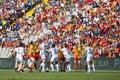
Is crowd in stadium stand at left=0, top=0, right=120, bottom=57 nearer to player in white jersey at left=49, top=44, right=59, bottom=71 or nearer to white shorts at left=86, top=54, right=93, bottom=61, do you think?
player in white jersey at left=49, top=44, right=59, bottom=71

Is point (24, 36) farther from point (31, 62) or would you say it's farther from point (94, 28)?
point (31, 62)

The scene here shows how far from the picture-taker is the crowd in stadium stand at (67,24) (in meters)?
41.3

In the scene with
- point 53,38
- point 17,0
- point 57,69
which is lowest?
point 57,69

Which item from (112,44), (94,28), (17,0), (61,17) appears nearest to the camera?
(112,44)

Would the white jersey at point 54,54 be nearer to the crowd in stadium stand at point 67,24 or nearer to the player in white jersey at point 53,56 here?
the player in white jersey at point 53,56

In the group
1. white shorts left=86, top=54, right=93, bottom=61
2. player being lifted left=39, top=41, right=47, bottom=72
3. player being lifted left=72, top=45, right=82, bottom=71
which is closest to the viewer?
white shorts left=86, top=54, right=93, bottom=61

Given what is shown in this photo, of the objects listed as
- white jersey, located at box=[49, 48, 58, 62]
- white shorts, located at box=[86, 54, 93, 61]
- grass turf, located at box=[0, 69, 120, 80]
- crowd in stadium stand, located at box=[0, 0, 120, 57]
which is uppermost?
crowd in stadium stand, located at box=[0, 0, 120, 57]

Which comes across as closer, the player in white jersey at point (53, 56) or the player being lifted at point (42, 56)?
the player being lifted at point (42, 56)

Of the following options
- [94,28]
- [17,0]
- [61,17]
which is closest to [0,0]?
[17,0]

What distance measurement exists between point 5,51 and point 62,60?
7.87 metres

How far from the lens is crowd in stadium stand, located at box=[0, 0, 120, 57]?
41.3m

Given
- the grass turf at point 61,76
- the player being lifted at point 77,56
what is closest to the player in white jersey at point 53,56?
the player being lifted at point 77,56

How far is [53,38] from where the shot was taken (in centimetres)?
4319

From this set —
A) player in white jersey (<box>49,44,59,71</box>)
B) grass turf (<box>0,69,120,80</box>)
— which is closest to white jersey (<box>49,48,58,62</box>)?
player in white jersey (<box>49,44,59,71</box>)
